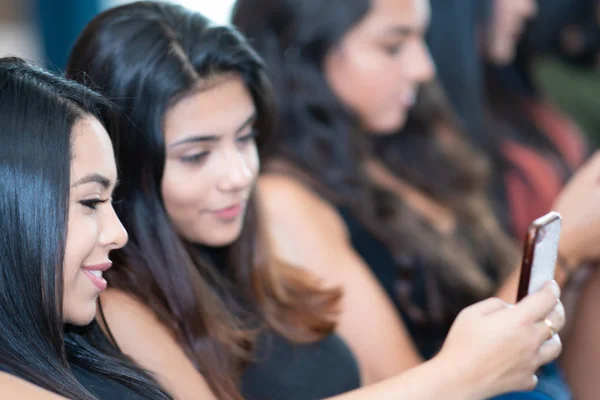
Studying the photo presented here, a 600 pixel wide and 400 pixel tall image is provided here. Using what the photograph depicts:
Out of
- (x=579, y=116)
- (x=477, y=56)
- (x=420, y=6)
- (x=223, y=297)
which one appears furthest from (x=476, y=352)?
(x=579, y=116)

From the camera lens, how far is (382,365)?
137cm

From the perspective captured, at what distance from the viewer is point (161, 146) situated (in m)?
1.03

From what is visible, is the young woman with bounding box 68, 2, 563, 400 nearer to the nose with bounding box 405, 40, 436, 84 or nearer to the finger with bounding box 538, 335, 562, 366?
the finger with bounding box 538, 335, 562, 366

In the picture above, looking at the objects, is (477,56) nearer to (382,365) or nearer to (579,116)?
(579,116)

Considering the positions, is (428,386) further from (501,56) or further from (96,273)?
(501,56)

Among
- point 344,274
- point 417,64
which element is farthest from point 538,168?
point 344,274

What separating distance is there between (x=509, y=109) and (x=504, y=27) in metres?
0.24

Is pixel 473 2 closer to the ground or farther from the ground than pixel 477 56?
farther from the ground

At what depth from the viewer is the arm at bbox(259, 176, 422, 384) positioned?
4.53 feet

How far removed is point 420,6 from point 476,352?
36.2 inches

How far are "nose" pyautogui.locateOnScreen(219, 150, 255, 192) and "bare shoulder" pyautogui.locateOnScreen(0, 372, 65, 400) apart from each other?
1.30 feet

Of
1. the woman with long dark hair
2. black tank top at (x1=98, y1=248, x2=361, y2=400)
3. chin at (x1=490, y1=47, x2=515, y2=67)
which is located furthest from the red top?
black tank top at (x1=98, y1=248, x2=361, y2=400)

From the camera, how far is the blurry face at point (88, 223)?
822mm

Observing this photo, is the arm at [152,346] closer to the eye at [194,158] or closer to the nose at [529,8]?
the eye at [194,158]
